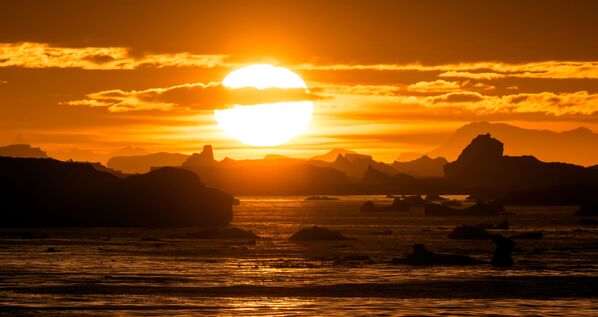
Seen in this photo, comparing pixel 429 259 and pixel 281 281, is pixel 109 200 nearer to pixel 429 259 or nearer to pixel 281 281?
pixel 429 259

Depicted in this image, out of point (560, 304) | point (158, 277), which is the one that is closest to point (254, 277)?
point (158, 277)

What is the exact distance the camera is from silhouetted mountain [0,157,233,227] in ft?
595

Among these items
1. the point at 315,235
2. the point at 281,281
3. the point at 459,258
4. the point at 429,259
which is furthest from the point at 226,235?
the point at 281,281

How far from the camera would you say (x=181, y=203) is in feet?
597

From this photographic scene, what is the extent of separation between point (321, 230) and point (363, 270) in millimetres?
49619

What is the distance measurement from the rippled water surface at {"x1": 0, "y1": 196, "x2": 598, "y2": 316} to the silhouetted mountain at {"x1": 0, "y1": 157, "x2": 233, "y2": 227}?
2348 inches

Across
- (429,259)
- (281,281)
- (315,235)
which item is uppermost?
(315,235)

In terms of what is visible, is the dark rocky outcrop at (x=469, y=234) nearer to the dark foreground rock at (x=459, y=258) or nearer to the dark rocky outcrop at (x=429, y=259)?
the dark foreground rock at (x=459, y=258)

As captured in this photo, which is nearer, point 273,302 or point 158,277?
point 273,302

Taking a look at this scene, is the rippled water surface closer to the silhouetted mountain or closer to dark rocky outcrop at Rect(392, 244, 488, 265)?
dark rocky outcrop at Rect(392, 244, 488, 265)

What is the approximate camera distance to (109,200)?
7190 inches

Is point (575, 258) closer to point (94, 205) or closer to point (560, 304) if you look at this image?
point (560, 304)

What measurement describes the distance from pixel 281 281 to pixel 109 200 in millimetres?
112295

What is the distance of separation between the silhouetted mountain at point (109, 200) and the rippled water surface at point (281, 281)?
59630mm
